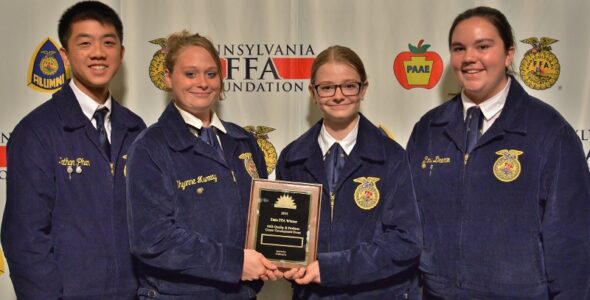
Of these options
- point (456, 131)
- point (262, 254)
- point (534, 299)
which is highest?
point (456, 131)

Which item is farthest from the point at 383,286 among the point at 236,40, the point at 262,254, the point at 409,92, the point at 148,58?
the point at 148,58

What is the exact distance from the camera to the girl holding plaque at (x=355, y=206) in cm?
189

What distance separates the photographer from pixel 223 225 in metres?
1.93

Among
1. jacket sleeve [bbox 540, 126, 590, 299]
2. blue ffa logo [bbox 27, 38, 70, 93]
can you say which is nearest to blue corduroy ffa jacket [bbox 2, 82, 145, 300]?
blue ffa logo [bbox 27, 38, 70, 93]

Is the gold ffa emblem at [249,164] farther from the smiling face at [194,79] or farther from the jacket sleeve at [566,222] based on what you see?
the jacket sleeve at [566,222]

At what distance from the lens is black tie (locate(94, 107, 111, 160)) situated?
211 centimetres

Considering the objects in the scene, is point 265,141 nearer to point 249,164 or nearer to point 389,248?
point 249,164

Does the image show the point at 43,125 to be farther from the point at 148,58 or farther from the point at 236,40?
the point at 236,40

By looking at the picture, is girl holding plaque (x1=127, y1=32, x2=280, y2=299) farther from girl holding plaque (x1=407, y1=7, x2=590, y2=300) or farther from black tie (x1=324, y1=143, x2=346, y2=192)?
girl holding plaque (x1=407, y1=7, x2=590, y2=300)

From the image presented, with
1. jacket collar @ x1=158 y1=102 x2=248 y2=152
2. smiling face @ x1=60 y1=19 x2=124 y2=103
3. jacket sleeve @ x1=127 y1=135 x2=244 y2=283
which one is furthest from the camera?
smiling face @ x1=60 y1=19 x2=124 y2=103

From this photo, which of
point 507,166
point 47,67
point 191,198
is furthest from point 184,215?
point 47,67

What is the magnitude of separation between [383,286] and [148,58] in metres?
1.52

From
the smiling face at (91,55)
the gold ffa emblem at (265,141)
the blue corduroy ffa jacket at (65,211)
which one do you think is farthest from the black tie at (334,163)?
the smiling face at (91,55)

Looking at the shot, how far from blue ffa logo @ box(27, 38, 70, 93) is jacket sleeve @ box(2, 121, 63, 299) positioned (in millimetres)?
715
